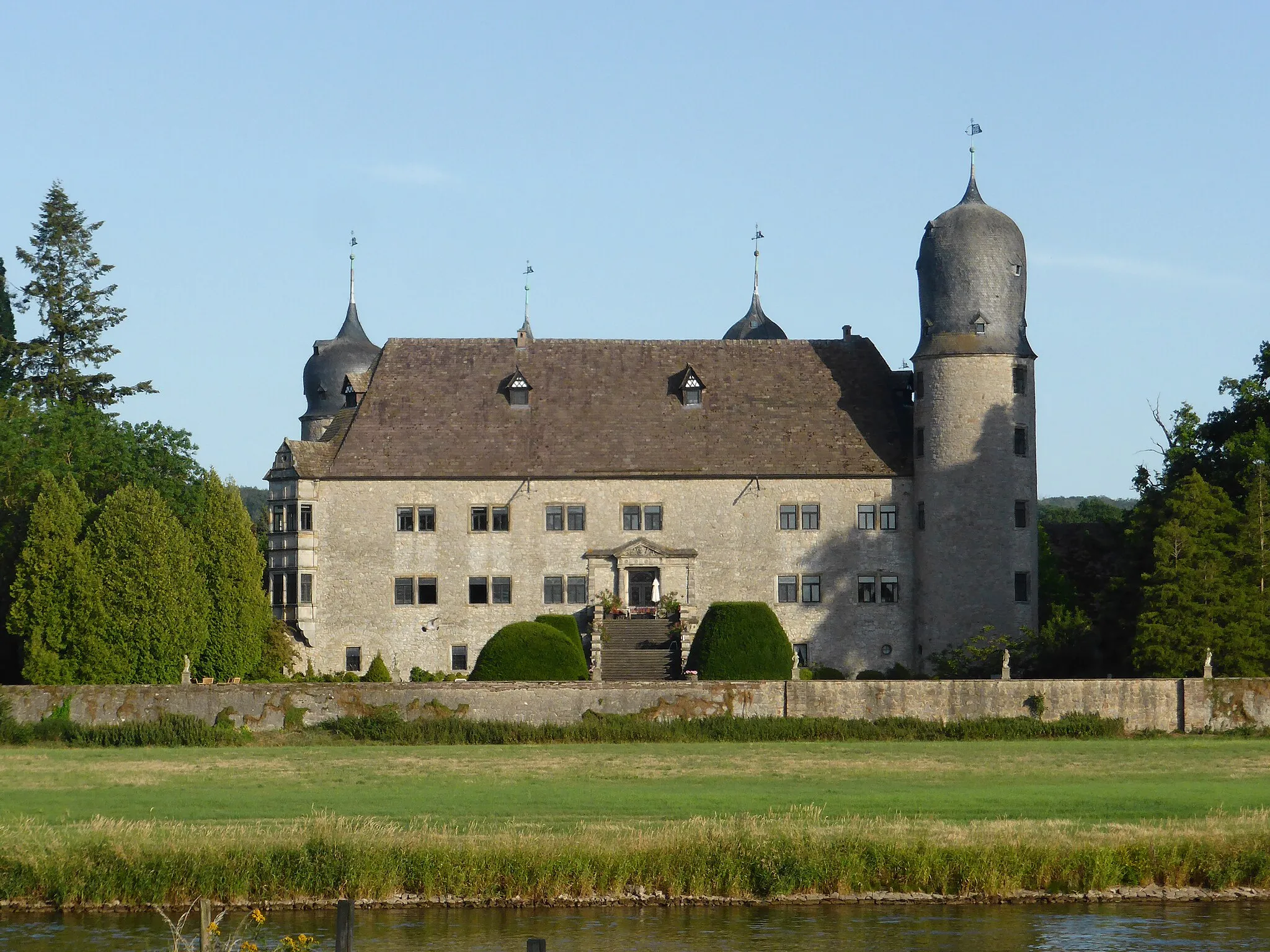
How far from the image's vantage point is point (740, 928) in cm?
2314

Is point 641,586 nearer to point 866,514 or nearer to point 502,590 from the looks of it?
point 502,590

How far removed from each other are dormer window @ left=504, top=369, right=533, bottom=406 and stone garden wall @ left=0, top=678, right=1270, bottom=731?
54.4ft

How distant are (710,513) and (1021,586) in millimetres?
9614

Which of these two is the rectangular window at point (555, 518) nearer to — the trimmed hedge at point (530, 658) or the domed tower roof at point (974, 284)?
the trimmed hedge at point (530, 658)

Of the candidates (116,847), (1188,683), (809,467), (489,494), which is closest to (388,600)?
(489,494)

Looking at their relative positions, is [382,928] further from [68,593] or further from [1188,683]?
[68,593]

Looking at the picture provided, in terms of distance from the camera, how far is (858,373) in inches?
2431

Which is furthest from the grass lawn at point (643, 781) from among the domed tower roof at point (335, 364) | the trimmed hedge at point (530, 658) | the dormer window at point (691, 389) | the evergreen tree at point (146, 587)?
the domed tower roof at point (335, 364)

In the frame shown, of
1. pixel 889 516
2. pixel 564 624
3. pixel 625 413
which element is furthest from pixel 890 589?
pixel 564 624

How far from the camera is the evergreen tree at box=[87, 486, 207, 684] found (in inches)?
2046

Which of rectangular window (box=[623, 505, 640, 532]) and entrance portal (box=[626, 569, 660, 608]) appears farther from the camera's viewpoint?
rectangular window (box=[623, 505, 640, 532])

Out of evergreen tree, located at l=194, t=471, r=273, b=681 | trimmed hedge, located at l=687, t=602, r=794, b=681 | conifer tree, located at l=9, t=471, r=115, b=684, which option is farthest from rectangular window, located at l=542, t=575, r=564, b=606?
conifer tree, located at l=9, t=471, r=115, b=684

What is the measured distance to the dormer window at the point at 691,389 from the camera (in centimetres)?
6084

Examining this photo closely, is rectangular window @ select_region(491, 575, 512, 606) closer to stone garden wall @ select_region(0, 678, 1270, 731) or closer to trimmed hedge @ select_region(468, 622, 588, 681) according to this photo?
trimmed hedge @ select_region(468, 622, 588, 681)
